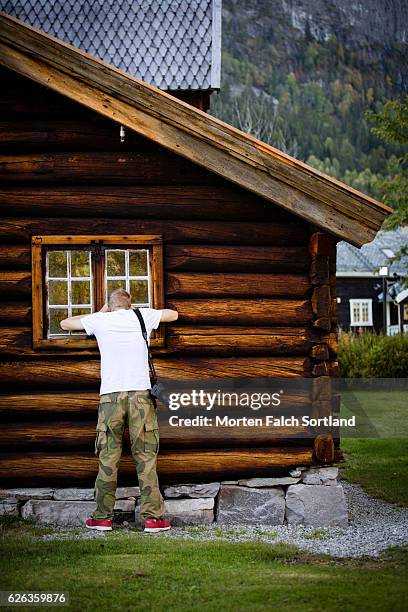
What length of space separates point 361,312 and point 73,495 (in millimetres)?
35245

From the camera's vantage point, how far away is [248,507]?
835 cm

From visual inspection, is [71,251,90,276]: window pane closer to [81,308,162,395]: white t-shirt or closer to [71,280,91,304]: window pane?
[71,280,91,304]: window pane

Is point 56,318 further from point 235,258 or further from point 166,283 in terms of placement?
point 235,258

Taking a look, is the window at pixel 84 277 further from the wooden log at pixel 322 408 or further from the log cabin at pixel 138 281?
the wooden log at pixel 322 408

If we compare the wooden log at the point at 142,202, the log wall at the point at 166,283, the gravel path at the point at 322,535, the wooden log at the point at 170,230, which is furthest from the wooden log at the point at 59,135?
the gravel path at the point at 322,535

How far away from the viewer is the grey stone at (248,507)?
835cm

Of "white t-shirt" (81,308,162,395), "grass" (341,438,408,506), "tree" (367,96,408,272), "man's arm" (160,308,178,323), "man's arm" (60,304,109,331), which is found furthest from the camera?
"tree" (367,96,408,272)

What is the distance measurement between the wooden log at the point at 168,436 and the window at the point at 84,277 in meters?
0.79

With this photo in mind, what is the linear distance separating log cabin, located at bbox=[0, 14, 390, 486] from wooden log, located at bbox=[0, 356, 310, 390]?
0.01 m

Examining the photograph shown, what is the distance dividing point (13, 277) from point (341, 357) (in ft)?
59.7

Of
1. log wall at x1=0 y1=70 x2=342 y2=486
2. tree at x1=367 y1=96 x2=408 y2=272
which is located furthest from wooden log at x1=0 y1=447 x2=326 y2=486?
tree at x1=367 y1=96 x2=408 y2=272

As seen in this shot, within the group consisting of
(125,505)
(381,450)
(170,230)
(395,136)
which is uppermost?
(395,136)

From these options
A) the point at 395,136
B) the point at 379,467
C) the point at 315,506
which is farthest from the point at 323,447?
the point at 395,136

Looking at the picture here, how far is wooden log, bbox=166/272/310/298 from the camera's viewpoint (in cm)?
841
